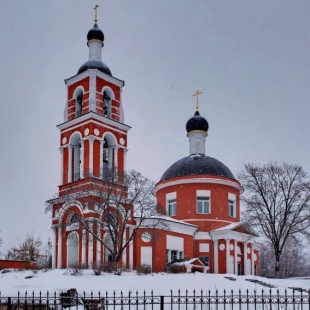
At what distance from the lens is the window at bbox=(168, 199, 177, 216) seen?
133 ft

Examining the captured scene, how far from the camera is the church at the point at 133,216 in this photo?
3303 cm

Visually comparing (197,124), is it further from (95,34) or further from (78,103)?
(95,34)

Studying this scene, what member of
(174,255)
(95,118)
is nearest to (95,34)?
(95,118)

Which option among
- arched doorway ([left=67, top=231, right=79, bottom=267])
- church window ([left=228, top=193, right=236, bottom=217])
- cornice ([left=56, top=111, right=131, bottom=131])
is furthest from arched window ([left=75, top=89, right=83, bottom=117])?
church window ([left=228, top=193, right=236, bottom=217])

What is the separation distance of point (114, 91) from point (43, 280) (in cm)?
1570

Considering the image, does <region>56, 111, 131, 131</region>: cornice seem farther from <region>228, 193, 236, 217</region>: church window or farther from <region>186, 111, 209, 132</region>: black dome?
<region>228, 193, 236, 217</region>: church window

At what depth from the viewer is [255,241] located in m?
42.5

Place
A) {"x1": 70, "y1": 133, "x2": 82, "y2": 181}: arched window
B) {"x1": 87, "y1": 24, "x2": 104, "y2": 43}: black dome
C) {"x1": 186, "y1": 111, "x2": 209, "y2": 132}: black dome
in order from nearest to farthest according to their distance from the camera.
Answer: {"x1": 70, "y1": 133, "x2": 82, "y2": 181}: arched window → {"x1": 87, "y1": 24, "x2": 104, "y2": 43}: black dome → {"x1": 186, "y1": 111, "x2": 209, "y2": 132}: black dome

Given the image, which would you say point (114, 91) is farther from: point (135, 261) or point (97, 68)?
point (135, 261)

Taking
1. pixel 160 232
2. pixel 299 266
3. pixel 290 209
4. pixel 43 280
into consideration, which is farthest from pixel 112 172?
pixel 299 266

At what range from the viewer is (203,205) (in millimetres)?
40156

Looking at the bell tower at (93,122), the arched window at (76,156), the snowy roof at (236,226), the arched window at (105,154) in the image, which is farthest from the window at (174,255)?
the arched window at (76,156)

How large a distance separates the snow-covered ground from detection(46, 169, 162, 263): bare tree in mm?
3391

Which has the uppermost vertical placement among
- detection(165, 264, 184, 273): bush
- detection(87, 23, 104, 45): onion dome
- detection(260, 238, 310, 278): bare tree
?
detection(87, 23, 104, 45): onion dome
